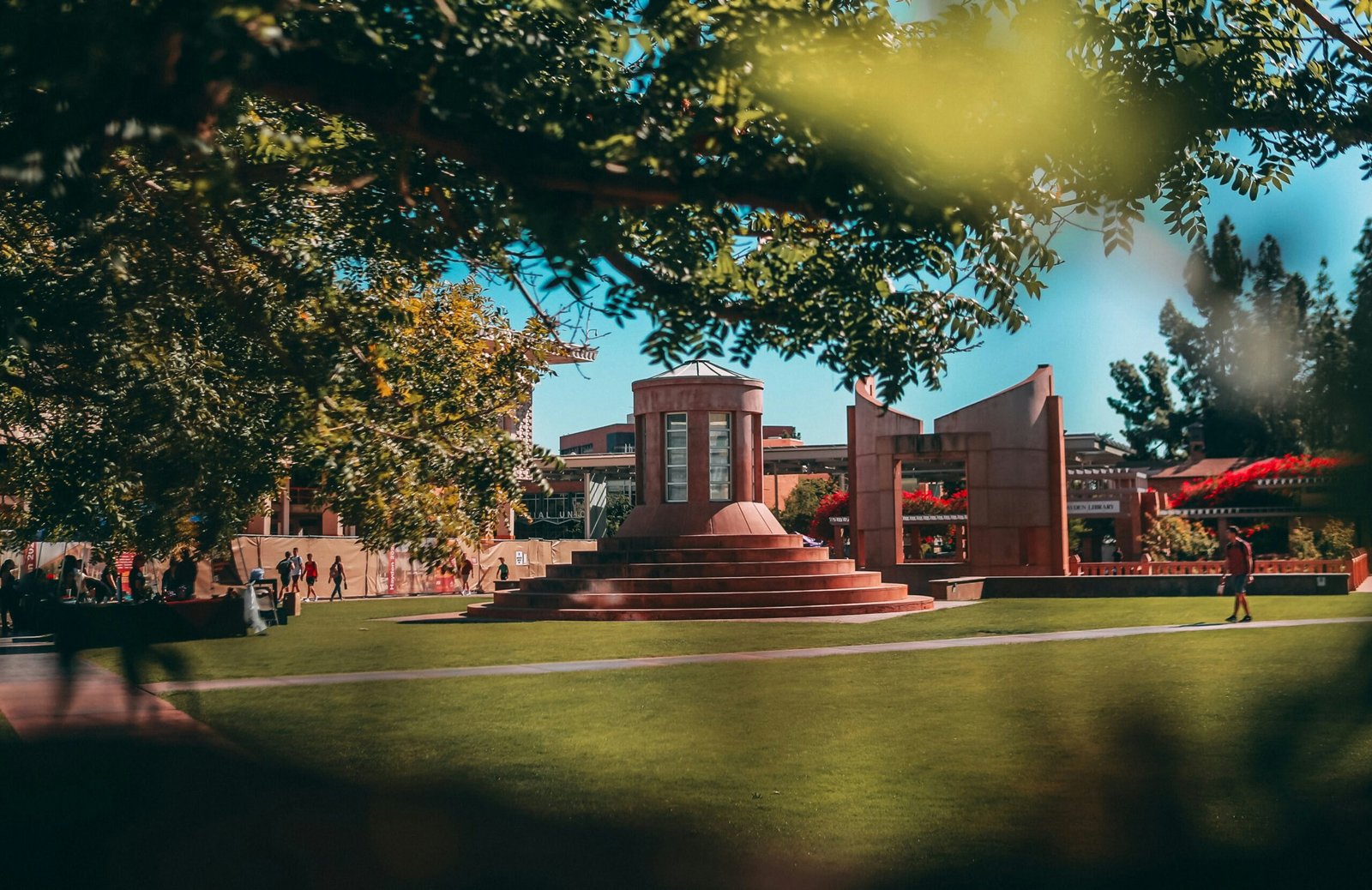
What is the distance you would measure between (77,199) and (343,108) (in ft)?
3.66

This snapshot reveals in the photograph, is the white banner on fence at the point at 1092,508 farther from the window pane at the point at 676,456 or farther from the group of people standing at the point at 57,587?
the group of people standing at the point at 57,587

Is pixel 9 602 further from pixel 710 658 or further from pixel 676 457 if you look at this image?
pixel 710 658

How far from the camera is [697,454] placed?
88.5 feet

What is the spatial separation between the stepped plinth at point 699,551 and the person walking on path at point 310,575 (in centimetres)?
1548

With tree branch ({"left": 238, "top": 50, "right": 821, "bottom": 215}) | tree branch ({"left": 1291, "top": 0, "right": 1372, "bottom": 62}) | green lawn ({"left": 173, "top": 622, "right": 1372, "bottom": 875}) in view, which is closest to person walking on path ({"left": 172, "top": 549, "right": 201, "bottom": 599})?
green lawn ({"left": 173, "top": 622, "right": 1372, "bottom": 875})

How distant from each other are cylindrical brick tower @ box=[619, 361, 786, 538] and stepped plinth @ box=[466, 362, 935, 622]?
0.02m

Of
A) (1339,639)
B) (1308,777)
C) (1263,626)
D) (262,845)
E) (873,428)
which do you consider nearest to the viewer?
(1339,639)

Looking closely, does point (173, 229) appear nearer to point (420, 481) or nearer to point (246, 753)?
point (420, 481)

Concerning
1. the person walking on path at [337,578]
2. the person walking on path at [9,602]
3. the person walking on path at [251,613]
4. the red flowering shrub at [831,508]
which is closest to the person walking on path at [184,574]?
the person walking on path at [251,613]

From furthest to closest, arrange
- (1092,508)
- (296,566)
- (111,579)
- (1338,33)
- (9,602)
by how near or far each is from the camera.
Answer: (296,566), (1092,508), (111,579), (9,602), (1338,33)

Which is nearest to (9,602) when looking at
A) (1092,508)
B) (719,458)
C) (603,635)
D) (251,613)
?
(251,613)

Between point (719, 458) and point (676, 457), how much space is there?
3.17ft

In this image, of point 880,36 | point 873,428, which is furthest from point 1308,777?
point 873,428

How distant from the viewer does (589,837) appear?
550cm
